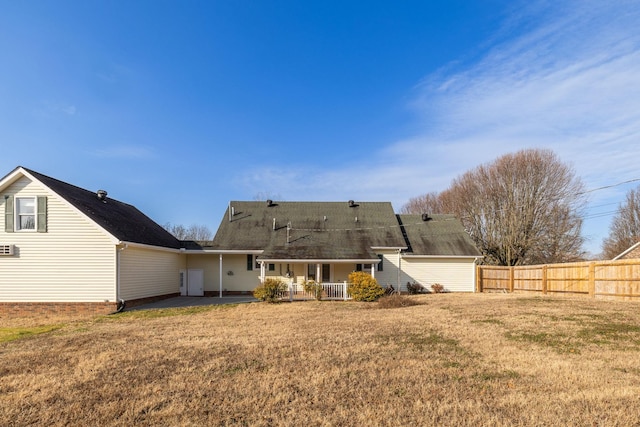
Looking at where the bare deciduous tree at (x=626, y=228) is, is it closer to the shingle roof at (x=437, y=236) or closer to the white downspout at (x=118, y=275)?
the shingle roof at (x=437, y=236)

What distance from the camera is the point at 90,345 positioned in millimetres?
8688

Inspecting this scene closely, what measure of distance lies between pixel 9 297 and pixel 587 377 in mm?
19593

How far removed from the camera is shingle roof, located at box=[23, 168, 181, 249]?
16000 millimetres

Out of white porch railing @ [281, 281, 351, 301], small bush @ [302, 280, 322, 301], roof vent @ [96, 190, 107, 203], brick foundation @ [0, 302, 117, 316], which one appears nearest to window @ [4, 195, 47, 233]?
brick foundation @ [0, 302, 117, 316]

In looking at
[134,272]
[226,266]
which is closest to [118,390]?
[134,272]

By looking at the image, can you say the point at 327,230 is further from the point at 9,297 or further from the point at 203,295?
the point at 9,297

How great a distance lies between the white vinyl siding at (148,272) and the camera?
16.5 metres

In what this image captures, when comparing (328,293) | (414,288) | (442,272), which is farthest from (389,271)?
(328,293)

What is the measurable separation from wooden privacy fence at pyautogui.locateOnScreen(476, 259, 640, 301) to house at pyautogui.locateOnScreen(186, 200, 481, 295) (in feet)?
6.82

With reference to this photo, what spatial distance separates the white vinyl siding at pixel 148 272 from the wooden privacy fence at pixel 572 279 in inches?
751

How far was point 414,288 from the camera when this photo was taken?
902 inches

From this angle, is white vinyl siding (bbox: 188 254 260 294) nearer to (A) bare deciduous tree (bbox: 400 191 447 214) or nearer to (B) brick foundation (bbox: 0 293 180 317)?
(B) brick foundation (bbox: 0 293 180 317)

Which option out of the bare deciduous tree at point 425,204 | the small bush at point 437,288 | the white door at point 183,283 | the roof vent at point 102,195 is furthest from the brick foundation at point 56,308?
the bare deciduous tree at point 425,204

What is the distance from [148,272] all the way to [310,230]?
9.86 metres
